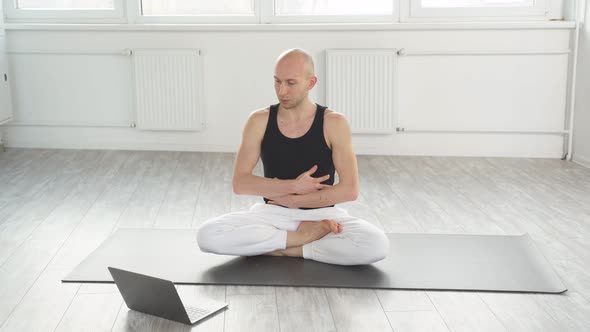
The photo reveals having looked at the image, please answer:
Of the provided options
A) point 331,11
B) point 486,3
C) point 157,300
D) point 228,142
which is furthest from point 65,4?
point 157,300

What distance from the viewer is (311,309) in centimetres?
240

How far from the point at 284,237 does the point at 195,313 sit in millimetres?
595

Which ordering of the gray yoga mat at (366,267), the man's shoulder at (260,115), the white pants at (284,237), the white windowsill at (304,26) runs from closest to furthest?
the gray yoga mat at (366,267) → the white pants at (284,237) → the man's shoulder at (260,115) → the white windowsill at (304,26)

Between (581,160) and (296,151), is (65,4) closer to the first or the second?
(296,151)

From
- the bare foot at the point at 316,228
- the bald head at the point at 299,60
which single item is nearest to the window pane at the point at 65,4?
the bald head at the point at 299,60

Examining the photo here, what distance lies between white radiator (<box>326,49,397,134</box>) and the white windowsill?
0.56 ft

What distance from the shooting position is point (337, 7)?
5.30 m

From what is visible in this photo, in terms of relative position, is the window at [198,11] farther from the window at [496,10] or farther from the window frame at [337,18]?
the window at [496,10]

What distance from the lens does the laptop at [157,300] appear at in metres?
2.24

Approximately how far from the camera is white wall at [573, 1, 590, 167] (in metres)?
4.96

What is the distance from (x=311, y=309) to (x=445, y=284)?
0.52 meters

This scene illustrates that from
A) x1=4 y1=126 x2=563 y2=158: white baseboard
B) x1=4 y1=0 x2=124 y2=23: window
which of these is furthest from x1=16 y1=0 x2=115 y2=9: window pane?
x1=4 y1=126 x2=563 y2=158: white baseboard

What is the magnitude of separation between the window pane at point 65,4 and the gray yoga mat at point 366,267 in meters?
2.67

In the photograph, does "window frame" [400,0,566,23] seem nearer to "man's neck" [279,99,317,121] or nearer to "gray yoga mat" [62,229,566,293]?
"gray yoga mat" [62,229,566,293]
